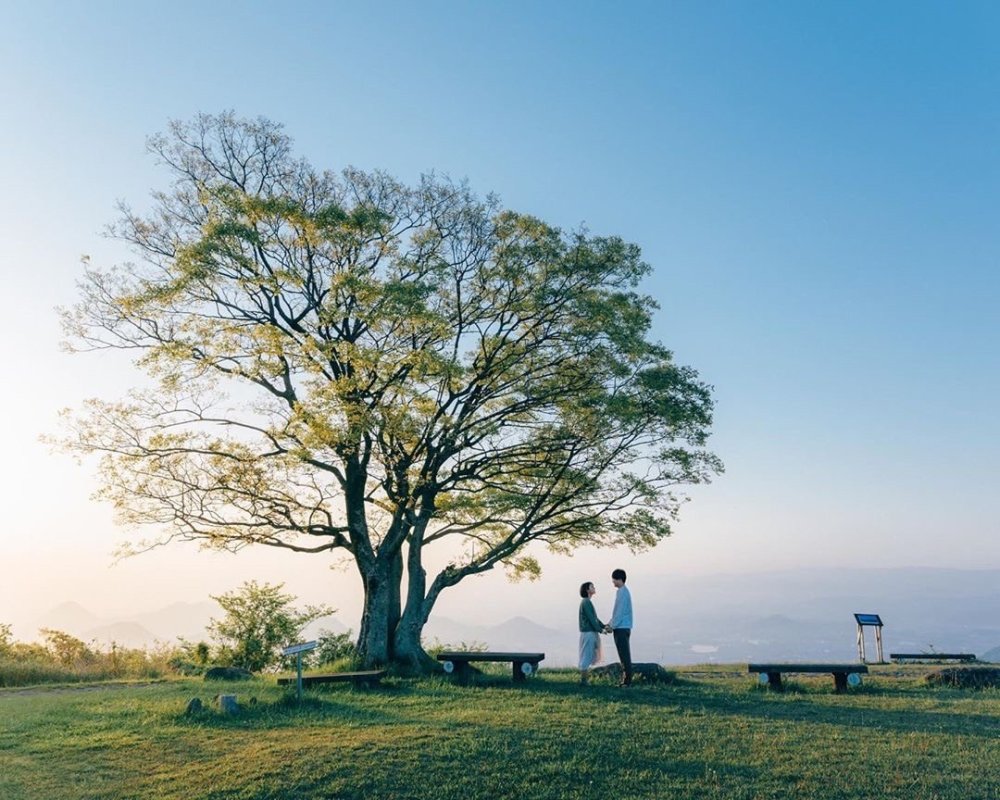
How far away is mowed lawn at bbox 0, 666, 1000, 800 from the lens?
9750 mm

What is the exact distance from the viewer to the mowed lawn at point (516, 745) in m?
9.75

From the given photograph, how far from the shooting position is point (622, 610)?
1667 cm

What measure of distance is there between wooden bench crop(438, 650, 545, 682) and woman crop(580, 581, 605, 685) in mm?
1011

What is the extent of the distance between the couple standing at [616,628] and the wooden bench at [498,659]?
3.57 feet

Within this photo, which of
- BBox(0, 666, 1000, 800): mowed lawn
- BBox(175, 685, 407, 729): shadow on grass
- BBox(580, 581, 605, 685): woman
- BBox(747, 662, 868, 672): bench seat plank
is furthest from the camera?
BBox(580, 581, 605, 685): woman

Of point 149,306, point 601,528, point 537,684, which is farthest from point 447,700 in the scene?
point 149,306

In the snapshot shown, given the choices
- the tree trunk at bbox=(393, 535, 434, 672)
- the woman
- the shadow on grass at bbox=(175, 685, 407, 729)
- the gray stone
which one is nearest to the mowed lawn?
the shadow on grass at bbox=(175, 685, 407, 729)

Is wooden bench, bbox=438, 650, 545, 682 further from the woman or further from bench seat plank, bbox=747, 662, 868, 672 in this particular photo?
bench seat plank, bbox=747, 662, 868, 672

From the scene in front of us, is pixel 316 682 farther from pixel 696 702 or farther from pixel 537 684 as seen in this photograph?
pixel 696 702

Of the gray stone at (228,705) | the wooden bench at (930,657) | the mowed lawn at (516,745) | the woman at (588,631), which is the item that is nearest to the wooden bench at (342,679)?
the mowed lawn at (516,745)

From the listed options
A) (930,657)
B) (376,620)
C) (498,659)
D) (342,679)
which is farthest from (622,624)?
(930,657)

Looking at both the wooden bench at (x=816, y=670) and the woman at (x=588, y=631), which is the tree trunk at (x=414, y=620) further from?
the wooden bench at (x=816, y=670)

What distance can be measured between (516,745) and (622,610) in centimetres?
590

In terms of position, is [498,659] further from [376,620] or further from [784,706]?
[784,706]
